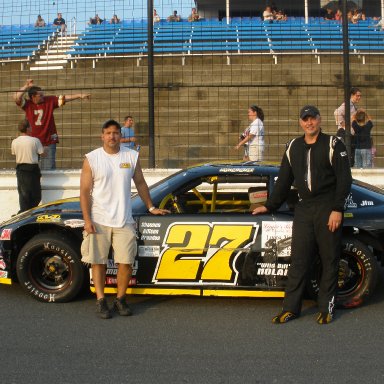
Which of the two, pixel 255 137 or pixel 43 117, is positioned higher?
pixel 43 117

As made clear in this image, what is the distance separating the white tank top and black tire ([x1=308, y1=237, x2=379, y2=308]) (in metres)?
1.79

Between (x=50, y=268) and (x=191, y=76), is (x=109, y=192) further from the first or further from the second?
(x=191, y=76)

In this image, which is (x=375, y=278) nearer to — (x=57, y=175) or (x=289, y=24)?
(x=57, y=175)

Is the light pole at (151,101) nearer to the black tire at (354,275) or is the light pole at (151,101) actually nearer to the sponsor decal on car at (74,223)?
→ the sponsor decal on car at (74,223)

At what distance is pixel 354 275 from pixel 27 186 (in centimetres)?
549

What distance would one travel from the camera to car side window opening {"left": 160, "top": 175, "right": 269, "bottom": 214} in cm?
645

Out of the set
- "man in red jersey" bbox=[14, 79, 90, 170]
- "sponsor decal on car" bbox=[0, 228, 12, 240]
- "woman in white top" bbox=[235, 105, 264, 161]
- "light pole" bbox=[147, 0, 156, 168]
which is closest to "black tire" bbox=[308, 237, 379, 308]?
"sponsor decal on car" bbox=[0, 228, 12, 240]

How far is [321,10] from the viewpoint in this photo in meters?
25.1

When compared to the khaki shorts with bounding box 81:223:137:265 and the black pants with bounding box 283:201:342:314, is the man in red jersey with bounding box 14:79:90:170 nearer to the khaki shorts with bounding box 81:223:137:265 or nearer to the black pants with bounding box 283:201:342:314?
the khaki shorts with bounding box 81:223:137:265

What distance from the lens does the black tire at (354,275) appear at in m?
6.11

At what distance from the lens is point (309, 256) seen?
5.77m

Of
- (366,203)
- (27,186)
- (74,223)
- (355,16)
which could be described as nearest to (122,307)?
(74,223)

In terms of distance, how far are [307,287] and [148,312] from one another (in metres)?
1.44

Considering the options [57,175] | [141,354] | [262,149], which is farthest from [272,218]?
[57,175]
